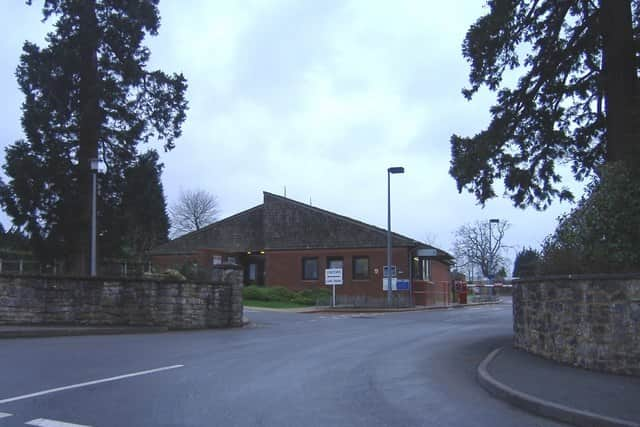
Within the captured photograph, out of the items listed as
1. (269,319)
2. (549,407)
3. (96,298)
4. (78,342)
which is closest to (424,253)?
(269,319)

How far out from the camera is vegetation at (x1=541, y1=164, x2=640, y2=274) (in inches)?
427

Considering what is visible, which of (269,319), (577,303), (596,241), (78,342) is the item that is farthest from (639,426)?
(269,319)

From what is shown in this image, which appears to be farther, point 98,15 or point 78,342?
point 98,15

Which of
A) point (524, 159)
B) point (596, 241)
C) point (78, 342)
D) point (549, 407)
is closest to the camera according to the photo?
point (549, 407)

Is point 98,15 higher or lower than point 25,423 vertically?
higher

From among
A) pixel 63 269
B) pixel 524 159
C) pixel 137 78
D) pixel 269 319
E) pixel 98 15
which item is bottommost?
pixel 269 319

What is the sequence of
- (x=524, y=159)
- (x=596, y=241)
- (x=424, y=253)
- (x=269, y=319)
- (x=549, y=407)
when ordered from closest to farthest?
(x=549, y=407) → (x=596, y=241) → (x=524, y=159) → (x=269, y=319) → (x=424, y=253)

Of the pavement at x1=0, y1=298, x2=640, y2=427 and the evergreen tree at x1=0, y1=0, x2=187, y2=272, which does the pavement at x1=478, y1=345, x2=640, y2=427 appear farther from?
the evergreen tree at x1=0, y1=0, x2=187, y2=272

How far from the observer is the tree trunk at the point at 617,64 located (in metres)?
15.8

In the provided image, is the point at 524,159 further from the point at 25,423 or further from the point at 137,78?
the point at 137,78

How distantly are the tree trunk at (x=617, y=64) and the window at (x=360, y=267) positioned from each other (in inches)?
1054

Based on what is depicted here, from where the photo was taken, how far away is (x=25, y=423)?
6.64 meters

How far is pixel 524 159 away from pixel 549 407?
1179cm

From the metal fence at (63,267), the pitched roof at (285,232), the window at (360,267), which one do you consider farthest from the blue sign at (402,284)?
the metal fence at (63,267)
